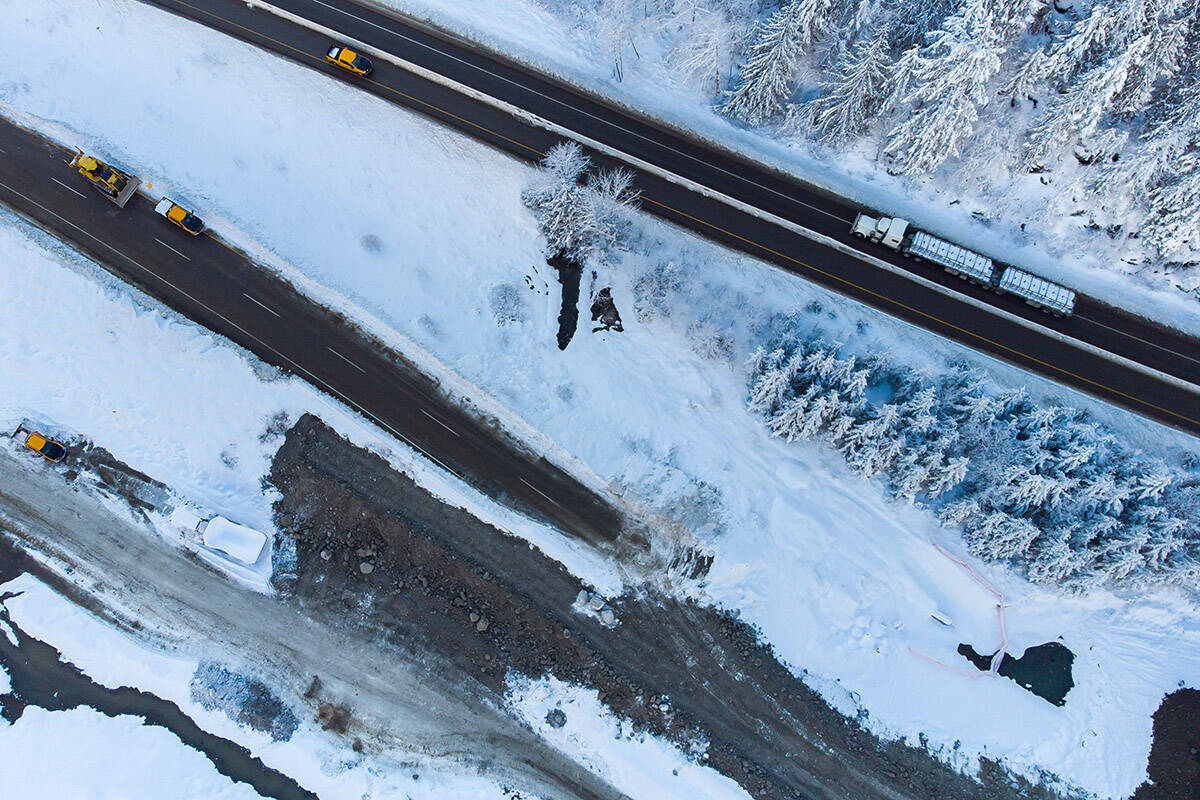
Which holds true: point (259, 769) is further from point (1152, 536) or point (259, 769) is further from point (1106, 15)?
point (1106, 15)

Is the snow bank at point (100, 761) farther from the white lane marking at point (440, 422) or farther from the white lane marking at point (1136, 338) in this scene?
the white lane marking at point (1136, 338)

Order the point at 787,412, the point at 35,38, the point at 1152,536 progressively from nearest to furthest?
the point at 1152,536, the point at 787,412, the point at 35,38

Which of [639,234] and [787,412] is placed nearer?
[787,412]

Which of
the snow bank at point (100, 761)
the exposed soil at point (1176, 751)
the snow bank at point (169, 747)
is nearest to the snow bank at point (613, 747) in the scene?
the snow bank at point (169, 747)

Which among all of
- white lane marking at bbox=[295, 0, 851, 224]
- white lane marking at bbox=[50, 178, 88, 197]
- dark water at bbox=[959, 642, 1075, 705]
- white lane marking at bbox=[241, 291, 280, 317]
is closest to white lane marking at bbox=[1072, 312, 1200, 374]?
white lane marking at bbox=[295, 0, 851, 224]

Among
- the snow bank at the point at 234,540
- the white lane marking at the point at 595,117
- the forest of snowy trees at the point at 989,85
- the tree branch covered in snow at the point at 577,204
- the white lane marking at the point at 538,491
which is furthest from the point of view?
the white lane marking at the point at 595,117

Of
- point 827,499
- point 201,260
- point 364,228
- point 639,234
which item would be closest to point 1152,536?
point 827,499
